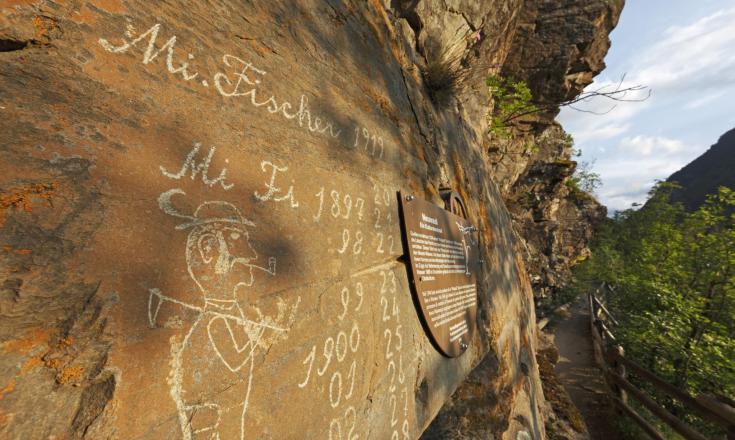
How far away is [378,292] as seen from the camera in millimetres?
1719

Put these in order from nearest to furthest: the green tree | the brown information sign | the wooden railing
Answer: the brown information sign → the wooden railing → the green tree

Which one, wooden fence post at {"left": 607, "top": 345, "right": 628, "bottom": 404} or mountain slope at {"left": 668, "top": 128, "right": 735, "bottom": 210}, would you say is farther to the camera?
mountain slope at {"left": 668, "top": 128, "right": 735, "bottom": 210}

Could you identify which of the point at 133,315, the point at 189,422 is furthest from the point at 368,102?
the point at 189,422

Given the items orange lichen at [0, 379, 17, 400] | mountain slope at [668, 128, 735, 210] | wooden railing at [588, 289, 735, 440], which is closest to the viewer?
orange lichen at [0, 379, 17, 400]

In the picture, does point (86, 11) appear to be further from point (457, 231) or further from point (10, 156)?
point (457, 231)

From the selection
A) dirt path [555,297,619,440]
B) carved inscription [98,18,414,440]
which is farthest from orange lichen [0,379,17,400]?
dirt path [555,297,619,440]

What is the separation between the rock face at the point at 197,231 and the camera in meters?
0.70

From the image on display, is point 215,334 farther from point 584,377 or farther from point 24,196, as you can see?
point 584,377

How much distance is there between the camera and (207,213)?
0.98 meters

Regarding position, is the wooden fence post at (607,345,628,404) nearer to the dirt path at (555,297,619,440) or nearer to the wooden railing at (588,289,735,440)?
the wooden railing at (588,289,735,440)

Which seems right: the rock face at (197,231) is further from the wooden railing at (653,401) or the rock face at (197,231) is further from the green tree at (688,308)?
the green tree at (688,308)

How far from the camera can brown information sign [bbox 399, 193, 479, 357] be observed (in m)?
2.04

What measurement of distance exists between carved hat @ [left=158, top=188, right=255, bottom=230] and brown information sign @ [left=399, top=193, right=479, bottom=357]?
1.16 m

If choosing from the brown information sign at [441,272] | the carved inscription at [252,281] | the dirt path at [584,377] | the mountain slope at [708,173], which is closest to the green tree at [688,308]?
the dirt path at [584,377]
